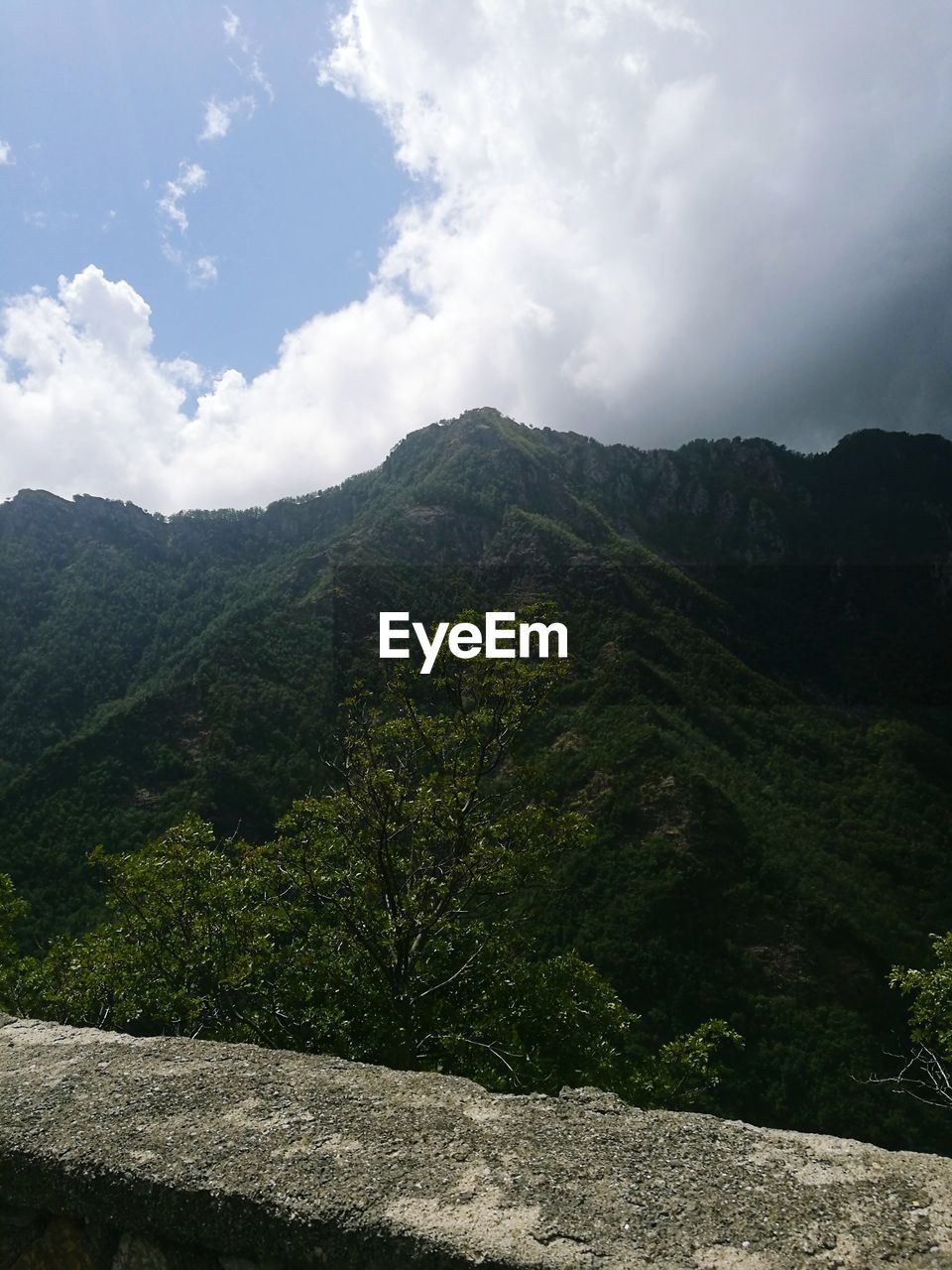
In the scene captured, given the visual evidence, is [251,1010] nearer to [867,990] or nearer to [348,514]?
[867,990]

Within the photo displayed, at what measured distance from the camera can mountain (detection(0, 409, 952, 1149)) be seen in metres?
51.8

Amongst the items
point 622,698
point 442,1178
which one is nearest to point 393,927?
point 442,1178

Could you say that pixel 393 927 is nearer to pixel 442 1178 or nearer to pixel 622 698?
pixel 442 1178

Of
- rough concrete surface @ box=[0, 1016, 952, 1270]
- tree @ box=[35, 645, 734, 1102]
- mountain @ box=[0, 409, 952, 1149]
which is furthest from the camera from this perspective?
mountain @ box=[0, 409, 952, 1149]

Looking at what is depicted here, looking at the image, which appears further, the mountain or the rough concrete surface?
the mountain

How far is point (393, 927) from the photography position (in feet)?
Answer: 24.2

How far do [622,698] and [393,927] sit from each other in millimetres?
78969

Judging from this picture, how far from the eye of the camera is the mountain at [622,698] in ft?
170

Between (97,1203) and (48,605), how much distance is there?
133 m

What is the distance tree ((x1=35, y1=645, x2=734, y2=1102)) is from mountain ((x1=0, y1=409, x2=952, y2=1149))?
1.44m

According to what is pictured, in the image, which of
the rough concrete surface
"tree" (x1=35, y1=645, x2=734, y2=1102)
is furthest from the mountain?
the rough concrete surface

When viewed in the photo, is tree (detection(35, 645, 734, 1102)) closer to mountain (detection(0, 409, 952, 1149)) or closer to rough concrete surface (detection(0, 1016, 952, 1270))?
mountain (detection(0, 409, 952, 1149))

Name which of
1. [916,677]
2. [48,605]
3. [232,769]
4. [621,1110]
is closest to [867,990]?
[232,769]

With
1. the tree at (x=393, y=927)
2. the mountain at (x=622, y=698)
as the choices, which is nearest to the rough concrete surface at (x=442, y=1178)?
the tree at (x=393, y=927)
